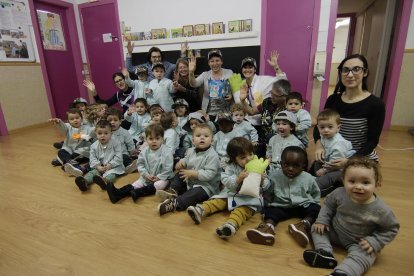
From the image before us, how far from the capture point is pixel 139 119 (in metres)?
2.91

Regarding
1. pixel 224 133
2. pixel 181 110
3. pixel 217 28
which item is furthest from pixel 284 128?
pixel 217 28

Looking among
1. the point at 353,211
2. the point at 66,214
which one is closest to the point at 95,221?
the point at 66,214

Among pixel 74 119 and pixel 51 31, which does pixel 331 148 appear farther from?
pixel 51 31

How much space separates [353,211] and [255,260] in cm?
51

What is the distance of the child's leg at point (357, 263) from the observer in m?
1.07

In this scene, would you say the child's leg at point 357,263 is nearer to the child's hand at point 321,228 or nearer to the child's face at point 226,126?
the child's hand at point 321,228

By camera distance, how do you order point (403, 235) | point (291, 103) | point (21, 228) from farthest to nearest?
point (291, 103) < point (21, 228) < point (403, 235)

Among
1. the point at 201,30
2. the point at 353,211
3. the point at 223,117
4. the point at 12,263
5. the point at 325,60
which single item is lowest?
the point at 12,263

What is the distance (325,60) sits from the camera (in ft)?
11.0

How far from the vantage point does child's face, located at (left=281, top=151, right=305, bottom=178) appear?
142 cm

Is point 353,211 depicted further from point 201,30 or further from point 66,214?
point 201,30

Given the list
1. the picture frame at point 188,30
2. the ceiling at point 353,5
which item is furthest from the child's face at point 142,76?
the ceiling at point 353,5

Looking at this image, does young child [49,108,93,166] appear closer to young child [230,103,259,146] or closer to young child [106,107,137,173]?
young child [106,107,137,173]

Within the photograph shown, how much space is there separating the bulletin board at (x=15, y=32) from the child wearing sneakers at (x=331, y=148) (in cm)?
438
